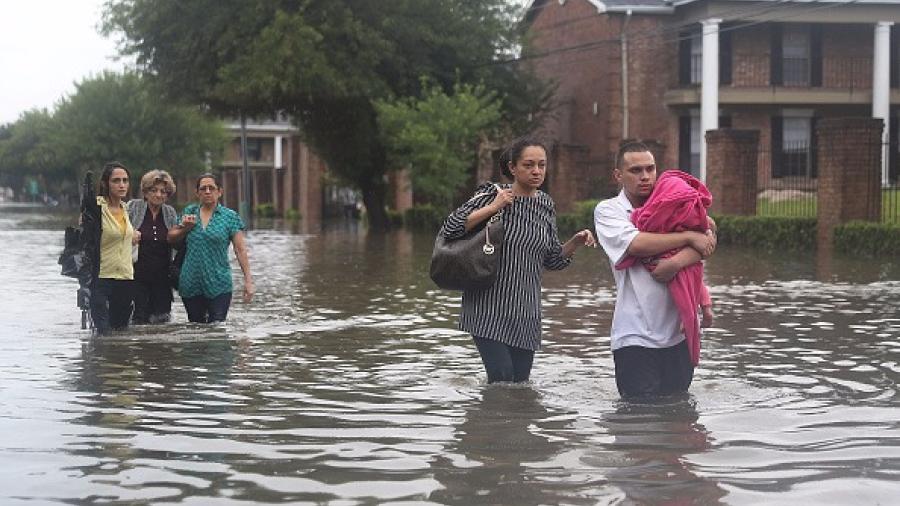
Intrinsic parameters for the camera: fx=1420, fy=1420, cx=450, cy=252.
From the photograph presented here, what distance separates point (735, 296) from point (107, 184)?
326 inches

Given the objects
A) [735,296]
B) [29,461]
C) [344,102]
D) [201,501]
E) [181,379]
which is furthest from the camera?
[344,102]

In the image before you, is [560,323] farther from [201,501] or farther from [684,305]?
[201,501]

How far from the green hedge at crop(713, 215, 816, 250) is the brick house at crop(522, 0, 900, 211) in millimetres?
11730

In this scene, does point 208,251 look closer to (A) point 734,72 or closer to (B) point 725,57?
(A) point 734,72

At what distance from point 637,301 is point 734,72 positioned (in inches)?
1573

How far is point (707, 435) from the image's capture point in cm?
752

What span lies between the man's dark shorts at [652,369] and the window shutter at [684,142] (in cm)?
4006

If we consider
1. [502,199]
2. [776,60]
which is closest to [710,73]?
[776,60]

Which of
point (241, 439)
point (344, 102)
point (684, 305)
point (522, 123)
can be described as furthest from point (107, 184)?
point (522, 123)

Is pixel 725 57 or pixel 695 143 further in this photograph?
pixel 695 143

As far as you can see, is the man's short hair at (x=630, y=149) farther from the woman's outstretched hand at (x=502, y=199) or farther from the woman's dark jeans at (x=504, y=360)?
the woman's dark jeans at (x=504, y=360)

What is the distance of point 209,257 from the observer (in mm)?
12742

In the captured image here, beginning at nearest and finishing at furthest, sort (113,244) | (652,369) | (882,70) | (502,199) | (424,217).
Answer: (652,369) → (502,199) → (113,244) → (882,70) → (424,217)

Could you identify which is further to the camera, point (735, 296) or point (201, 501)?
point (735, 296)
